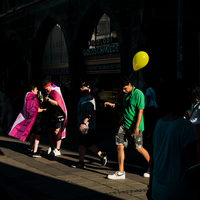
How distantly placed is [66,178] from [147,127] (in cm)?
579

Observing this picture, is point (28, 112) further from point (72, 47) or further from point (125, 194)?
point (72, 47)

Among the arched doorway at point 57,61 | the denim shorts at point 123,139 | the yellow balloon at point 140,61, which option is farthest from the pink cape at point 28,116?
the arched doorway at point 57,61

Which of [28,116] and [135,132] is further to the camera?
[28,116]

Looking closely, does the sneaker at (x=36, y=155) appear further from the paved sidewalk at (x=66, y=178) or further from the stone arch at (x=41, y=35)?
the stone arch at (x=41, y=35)

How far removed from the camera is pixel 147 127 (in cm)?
1167

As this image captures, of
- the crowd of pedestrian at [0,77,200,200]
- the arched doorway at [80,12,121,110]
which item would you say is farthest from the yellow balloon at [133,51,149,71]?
the arched doorway at [80,12,121,110]

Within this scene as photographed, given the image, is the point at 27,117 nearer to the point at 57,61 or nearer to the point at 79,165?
the point at 79,165

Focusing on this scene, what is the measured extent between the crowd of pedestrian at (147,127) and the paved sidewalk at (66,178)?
0.27m

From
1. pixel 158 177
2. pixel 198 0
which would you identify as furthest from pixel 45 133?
pixel 158 177

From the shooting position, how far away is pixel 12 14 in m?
23.9

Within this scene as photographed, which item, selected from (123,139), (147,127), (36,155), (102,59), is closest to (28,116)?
(36,155)

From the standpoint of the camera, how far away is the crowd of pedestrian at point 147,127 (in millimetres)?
2695

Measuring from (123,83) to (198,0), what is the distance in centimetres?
→ 824

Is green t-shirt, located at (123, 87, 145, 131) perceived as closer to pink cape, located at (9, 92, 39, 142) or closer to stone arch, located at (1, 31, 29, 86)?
pink cape, located at (9, 92, 39, 142)
